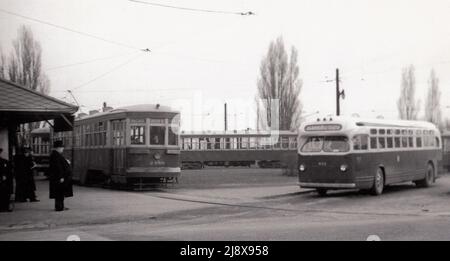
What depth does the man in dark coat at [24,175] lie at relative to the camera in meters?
16.4

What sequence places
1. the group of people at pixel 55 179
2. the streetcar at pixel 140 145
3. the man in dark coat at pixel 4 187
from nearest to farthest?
the man in dark coat at pixel 4 187, the group of people at pixel 55 179, the streetcar at pixel 140 145

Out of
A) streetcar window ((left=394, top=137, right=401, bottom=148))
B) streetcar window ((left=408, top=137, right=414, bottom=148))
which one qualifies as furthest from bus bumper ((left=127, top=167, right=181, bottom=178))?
streetcar window ((left=408, top=137, right=414, bottom=148))

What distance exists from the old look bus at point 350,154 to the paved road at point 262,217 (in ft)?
1.69

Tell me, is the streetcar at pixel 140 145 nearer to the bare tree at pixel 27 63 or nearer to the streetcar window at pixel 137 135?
the streetcar window at pixel 137 135

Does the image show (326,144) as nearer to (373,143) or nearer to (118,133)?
(373,143)

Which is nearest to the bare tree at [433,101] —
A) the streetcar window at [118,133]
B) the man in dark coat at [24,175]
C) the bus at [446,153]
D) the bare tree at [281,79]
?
the bus at [446,153]

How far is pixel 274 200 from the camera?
17750 millimetres

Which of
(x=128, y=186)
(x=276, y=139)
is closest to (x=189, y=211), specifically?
(x=128, y=186)

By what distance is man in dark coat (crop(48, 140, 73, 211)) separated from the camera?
1414 cm

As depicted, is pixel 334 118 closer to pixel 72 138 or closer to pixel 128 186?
pixel 128 186

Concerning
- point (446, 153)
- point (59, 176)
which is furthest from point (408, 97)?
point (59, 176)

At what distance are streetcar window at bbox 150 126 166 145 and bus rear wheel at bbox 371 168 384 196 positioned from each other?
731 centimetres

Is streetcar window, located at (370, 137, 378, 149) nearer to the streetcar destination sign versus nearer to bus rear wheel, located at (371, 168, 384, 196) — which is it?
bus rear wheel, located at (371, 168, 384, 196)

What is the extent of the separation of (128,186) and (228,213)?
9313mm
